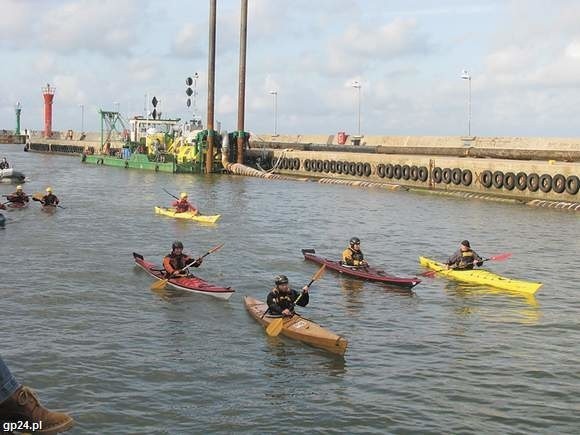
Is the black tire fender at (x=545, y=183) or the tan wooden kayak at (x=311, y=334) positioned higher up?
the black tire fender at (x=545, y=183)

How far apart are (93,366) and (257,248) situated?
1497cm

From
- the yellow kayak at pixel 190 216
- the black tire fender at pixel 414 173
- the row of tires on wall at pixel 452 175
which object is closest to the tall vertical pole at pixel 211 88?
the row of tires on wall at pixel 452 175

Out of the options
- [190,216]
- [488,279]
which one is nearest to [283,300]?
[488,279]

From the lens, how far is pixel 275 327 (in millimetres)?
15820

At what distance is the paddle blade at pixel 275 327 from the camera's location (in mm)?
15797

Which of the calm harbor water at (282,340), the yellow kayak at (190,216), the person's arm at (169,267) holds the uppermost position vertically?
the yellow kayak at (190,216)

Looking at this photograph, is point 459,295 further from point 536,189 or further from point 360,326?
point 536,189

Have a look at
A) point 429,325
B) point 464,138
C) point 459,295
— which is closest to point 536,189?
point 464,138

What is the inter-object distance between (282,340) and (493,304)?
22.8 ft

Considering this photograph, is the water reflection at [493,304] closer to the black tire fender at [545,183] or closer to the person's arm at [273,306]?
the person's arm at [273,306]

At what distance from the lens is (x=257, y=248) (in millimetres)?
28656

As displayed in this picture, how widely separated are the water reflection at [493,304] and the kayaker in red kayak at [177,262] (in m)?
7.43

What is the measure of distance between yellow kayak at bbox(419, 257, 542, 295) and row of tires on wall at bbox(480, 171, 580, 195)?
947 inches

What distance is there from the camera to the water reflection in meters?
18.5
